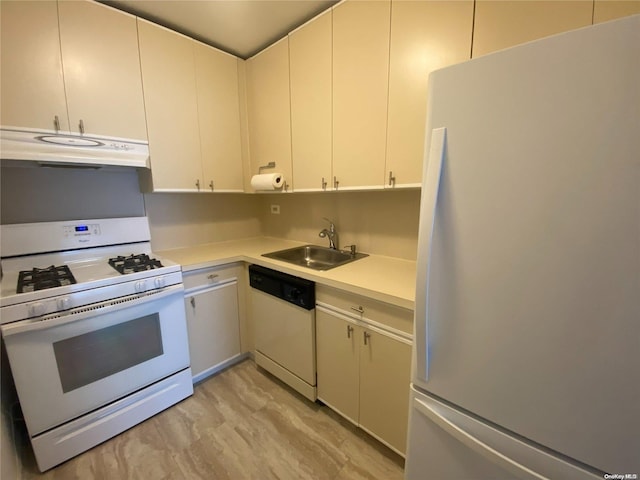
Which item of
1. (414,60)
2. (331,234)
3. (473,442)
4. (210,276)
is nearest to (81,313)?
(210,276)

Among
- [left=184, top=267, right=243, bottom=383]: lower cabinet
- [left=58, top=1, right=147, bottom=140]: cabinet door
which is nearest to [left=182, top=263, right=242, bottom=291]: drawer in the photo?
[left=184, top=267, right=243, bottom=383]: lower cabinet

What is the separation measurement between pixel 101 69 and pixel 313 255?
5.94 ft

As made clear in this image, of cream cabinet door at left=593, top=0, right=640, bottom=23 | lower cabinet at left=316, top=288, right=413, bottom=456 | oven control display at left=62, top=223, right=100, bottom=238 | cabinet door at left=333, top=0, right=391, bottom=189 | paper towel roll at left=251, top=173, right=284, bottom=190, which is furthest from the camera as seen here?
paper towel roll at left=251, top=173, right=284, bottom=190

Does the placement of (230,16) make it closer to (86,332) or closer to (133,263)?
(133,263)

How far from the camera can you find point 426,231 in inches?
31.7

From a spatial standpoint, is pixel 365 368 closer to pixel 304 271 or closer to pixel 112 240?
pixel 304 271

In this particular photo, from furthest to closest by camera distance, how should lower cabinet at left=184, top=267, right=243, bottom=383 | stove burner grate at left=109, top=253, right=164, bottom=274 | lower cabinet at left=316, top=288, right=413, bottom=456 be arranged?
lower cabinet at left=184, top=267, right=243, bottom=383 < stove burner grate at left=109, top=253, right=164, bottom=274 < lower cabinet at left=316, top=288, right=413, bottom=456

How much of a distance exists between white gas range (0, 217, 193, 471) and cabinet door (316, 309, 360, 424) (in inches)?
35.7

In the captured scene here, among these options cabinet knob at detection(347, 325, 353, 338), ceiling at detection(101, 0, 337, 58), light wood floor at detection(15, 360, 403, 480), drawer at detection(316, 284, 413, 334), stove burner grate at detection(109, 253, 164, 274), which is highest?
ceiling at detection(101, 0, 337, 58)

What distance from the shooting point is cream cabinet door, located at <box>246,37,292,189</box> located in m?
1.92

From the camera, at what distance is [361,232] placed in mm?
1979

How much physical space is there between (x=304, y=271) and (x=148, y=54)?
1.74 meters

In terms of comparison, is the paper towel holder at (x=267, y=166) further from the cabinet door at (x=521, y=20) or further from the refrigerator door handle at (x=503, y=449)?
the refrigerator door handle at (x=503, y=449)

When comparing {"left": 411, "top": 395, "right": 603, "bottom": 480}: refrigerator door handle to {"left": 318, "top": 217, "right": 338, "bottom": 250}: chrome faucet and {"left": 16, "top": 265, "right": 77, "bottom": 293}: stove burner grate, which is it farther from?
{"left": 16, "top": 265, "right": 77, "bottom": 293}: stove burner grate
